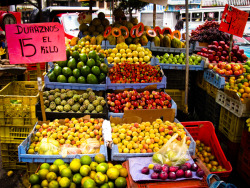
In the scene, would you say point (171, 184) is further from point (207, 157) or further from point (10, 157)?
point (10, 157)

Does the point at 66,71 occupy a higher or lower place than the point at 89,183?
higher

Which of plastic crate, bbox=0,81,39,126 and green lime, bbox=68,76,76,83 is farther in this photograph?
green lime, bbox=68,76,76,83

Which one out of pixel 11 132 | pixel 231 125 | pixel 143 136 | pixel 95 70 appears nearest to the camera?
pixel 143 136

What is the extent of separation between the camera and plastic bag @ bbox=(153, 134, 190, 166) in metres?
2.26

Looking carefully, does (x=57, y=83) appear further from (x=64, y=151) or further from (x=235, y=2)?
(x=235, y=2)

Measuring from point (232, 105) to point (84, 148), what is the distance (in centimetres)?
226

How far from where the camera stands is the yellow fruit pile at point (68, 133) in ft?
8.55

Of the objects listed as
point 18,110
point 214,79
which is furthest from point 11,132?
point 214,79

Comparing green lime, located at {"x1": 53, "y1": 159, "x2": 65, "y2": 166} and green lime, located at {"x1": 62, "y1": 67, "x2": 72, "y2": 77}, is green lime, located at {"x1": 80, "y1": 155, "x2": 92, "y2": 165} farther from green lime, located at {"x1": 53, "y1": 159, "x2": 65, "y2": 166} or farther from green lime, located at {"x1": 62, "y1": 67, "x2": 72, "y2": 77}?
green lime, located at {"x1": 62, "y1": 67, "x2": 72, "y2": 77}

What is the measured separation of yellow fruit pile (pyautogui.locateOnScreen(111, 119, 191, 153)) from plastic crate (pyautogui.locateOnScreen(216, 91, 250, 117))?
3.12 ft

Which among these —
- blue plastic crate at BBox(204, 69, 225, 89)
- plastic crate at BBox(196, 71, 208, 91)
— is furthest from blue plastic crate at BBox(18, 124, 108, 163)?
plastic crate at BBox(196, 71, 208, 91)

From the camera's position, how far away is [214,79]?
427 cm

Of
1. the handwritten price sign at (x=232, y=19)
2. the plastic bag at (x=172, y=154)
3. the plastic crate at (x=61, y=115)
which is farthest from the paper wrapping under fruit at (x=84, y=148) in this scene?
the handwritten price sign at (x=232, y=19)

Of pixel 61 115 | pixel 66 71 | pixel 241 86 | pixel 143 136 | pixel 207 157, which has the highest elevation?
pixel 66 71
